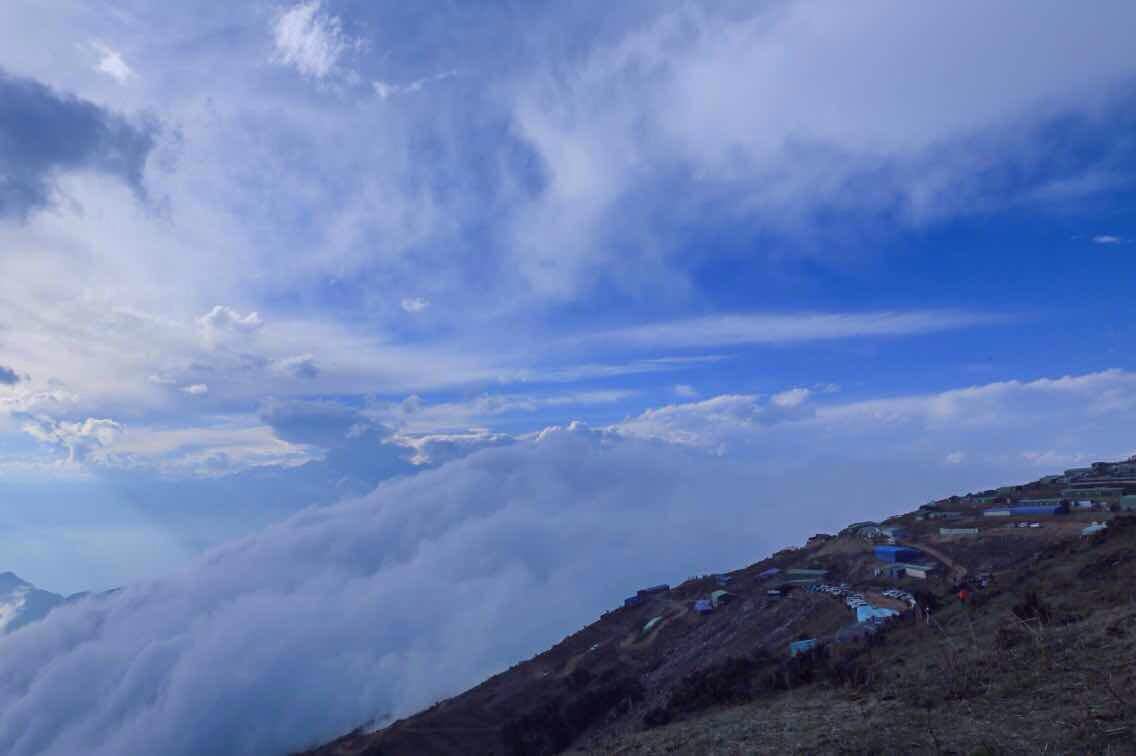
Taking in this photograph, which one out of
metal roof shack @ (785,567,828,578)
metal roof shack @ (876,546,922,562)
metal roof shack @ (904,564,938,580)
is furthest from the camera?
metal roof shack @ (785,567,828,578)

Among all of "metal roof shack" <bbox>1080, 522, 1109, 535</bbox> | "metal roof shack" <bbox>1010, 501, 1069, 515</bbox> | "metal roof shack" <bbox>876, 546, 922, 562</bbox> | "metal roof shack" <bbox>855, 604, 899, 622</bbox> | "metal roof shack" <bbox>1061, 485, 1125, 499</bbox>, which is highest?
"metal roof shack" <bbox>1061, 485, 1125, 499</bbox>

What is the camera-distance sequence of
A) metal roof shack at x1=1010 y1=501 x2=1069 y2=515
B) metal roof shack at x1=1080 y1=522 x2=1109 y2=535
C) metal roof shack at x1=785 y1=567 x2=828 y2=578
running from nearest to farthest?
1. metal roof shack at x1=1080 y1=522 x2=1109 y2=535
2. metal roof shack at x1=1010 y1=501 x2=1069 y2=515
3. metal roof shack at x1=785 y1=567 x2=828 y2=578

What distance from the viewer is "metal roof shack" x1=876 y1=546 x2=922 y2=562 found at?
52500 millimetres

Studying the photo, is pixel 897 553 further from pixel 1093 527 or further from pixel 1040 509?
pixel 1040 509

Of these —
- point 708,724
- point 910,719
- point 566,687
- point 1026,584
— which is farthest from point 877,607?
point 910,719

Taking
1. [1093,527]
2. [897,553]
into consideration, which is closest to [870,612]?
[897,553]

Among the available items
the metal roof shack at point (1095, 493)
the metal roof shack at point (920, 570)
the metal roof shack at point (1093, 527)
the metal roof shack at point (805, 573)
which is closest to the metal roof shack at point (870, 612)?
the metal roof shack at point (920, 570)

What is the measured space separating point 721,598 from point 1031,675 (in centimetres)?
4575

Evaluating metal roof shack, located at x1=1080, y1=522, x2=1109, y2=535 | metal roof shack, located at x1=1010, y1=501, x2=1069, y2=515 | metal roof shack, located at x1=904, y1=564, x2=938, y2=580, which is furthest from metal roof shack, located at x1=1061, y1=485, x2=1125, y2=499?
metal roof shack, located at x1=904, y1=564, x2=938, y2=580

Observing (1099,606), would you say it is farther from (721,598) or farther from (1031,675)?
(721,598)

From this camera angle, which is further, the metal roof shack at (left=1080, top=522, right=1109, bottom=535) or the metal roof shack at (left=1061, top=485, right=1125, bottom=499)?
the metal roof shack at (left=1061, top=485, right=1125, bottom=499)

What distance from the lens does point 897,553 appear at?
53094mm

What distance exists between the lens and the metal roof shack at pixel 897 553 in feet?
172

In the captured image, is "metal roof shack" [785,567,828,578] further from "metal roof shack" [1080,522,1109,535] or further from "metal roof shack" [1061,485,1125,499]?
"metal roof shack" [1061,485,1125,499]
